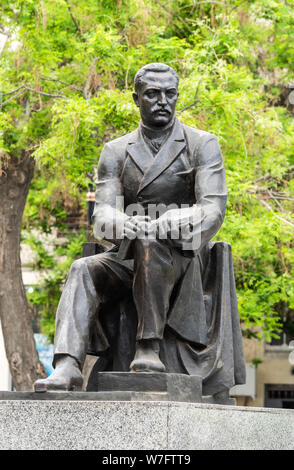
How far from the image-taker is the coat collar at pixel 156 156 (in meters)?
6.95

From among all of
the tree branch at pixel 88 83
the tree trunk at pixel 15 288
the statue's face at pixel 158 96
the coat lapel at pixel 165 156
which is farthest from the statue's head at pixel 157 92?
the tree trunk at pixel 15 288

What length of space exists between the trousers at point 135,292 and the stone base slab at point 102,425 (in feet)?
2.20

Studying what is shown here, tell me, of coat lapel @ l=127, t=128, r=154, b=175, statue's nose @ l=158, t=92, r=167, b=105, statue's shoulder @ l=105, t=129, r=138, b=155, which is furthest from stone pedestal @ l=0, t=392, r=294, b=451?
statue's nose @ l=158, t=92, r=167, b=105

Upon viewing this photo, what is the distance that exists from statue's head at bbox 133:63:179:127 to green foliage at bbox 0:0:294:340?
7032 mm

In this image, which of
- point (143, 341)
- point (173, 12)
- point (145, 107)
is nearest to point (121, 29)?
point (173, 12)

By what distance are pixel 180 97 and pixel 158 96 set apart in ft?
25.5

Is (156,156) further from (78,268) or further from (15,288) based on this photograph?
(15,288)

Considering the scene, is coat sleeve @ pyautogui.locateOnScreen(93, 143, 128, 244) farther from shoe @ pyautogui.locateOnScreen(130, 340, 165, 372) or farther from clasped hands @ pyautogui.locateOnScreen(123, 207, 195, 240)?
shoe @ pyautogui.locateOnScreen(130, 340, 165, 372)

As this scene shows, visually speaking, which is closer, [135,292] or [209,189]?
[135,292]

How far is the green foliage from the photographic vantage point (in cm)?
1477

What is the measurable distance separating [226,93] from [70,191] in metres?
3.50

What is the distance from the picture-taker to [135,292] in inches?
253

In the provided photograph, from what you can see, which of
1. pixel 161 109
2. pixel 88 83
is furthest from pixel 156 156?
pixel 88 83
